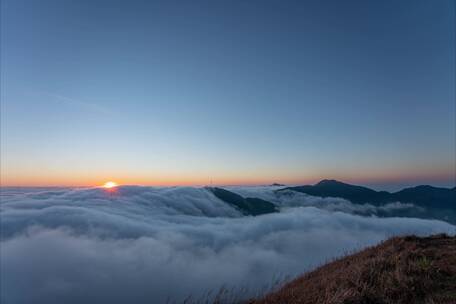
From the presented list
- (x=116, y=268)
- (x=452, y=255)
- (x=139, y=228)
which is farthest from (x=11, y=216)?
(x=452, y=255)

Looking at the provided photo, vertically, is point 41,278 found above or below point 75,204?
below

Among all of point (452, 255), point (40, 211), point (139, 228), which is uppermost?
point (452, 255)

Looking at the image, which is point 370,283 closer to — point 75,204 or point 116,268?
point 75,204

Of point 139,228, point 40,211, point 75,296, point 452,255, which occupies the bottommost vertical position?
point 75,296

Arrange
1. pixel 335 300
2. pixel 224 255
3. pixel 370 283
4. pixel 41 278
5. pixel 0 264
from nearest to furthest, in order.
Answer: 1. pixel 335 300
2. pixel 370 283
3. pixel 0 264
4. pixel 41 278
5. pixel 224 255

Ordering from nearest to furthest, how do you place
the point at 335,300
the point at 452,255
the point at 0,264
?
the point at 335,300 < the point at 452,255 < the point at 0,264

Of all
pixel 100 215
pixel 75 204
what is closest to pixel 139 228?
pixel 100 215

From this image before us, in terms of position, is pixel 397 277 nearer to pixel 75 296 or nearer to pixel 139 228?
pixel 139 228

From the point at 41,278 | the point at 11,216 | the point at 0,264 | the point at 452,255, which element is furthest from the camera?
the point at 41,278

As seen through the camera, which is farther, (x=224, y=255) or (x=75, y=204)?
(x=224, y=255)
